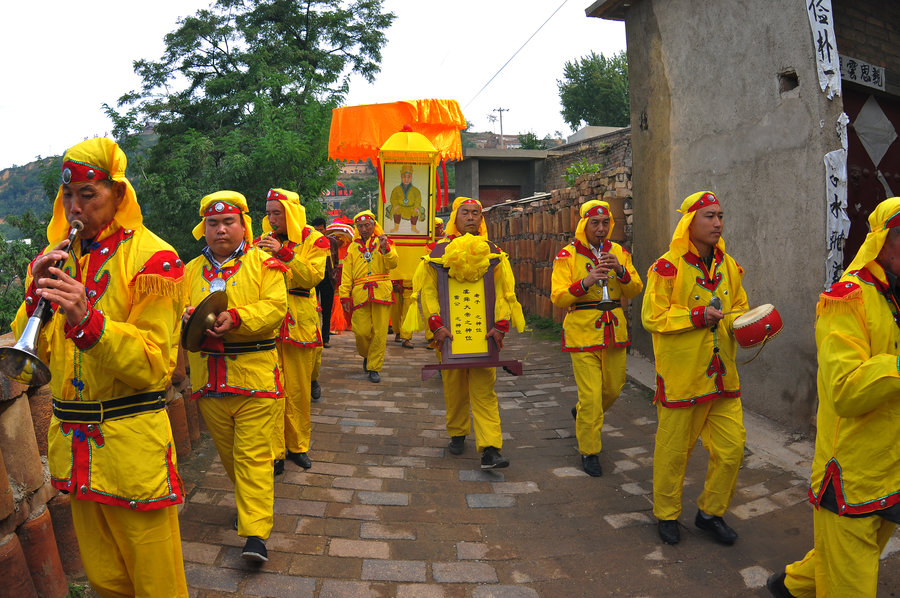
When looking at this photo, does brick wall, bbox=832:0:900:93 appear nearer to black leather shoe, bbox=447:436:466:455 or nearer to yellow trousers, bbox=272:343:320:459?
black leather shoe, bbox=447:436:466:455

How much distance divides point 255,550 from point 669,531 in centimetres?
261

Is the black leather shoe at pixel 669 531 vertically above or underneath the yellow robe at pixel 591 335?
underneath

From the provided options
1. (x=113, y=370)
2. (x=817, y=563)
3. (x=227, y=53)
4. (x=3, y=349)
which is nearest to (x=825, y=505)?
(x=817, y=563)

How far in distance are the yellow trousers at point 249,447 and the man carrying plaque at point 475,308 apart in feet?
5.85

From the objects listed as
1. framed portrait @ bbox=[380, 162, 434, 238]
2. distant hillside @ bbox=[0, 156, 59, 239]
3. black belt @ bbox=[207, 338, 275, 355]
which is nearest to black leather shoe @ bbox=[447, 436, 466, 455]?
black belt @ bbox=[207, 338, 275, 355]

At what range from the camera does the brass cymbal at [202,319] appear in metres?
3.58

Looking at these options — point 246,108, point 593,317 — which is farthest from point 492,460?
point 246,108

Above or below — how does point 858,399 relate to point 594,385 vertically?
above

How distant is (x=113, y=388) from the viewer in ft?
8.54

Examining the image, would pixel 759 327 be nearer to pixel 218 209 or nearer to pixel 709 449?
pixel 709 449

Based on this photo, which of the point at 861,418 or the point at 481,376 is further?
the point at 481,376

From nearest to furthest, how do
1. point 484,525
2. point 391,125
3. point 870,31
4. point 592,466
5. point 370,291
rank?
point 484,525
point 592,466
point 870,31
point 370,291
point 391,125

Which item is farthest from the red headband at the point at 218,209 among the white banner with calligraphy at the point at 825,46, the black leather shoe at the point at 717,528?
the white banner with calligraphy at the point at 825,46

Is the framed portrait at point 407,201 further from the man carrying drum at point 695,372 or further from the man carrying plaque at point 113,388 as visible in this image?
the man carrying plaque at point 113,388
